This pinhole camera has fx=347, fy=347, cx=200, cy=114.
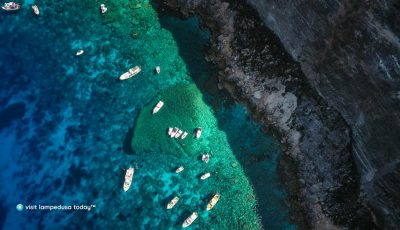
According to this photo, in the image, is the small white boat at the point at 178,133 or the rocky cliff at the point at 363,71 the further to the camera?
the small white boat at the point at 178,133

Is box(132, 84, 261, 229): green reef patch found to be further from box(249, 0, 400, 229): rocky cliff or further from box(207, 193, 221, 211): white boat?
box(249, 0, 400, 229): rocky cliff

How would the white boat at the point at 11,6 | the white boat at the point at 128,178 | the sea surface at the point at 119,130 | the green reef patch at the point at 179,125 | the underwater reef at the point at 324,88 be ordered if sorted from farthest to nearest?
the white boat at the point at 11,6 < the green reef patch at the point at 179,125 < the white boat at the point at 128,178 < the sea surface at the point at 119,130 < the underwater reef at the point at 324,88

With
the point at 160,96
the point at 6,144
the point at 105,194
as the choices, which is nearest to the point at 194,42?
the point at 160,96

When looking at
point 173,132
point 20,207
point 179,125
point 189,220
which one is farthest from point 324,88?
point 20,207

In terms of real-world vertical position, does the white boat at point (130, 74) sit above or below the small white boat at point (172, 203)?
above

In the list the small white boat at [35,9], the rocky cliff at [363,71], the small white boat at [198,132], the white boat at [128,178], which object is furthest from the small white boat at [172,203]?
the small white boat at [35,9]

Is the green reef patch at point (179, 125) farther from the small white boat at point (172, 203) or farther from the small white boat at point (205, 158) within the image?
the small white boat at point (172, 203)

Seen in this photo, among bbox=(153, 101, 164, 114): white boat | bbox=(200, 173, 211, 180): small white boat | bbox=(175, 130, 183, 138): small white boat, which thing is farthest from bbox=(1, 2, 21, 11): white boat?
bbox=(200, 173, 211, 180): small white boat
